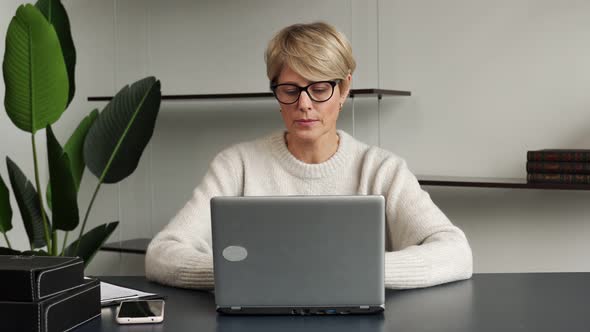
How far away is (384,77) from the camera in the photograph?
10.1ft

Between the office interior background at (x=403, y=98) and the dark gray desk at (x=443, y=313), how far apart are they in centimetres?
123

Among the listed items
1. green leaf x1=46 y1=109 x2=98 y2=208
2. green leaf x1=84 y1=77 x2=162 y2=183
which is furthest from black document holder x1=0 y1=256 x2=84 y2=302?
green leaf x1=46 y1=109 x2=98 y2=208

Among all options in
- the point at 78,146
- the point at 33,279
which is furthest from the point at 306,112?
the point at 78,146

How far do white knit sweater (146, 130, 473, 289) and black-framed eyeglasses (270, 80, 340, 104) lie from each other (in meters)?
0.24

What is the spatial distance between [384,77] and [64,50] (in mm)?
1238

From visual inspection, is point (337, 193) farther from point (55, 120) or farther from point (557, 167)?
point (55, 120)

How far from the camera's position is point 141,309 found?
4.70 feet

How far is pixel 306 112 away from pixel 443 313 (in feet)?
2.47

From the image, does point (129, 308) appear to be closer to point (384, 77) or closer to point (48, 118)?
point (48, 118)

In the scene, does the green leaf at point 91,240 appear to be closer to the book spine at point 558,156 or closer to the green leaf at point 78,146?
the green leaf at point 78,146

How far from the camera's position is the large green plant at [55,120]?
2637mm

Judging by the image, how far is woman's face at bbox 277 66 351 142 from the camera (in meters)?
2.01

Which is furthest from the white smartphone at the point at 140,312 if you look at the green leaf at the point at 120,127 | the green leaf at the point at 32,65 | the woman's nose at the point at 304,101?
the green leaf at the point at 120,127

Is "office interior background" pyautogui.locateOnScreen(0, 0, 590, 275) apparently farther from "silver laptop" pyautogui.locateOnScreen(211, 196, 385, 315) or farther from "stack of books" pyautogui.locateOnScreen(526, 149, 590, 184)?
"silver laptop" pyautogui.locateOnScreen(211, 196, 385, 315)
